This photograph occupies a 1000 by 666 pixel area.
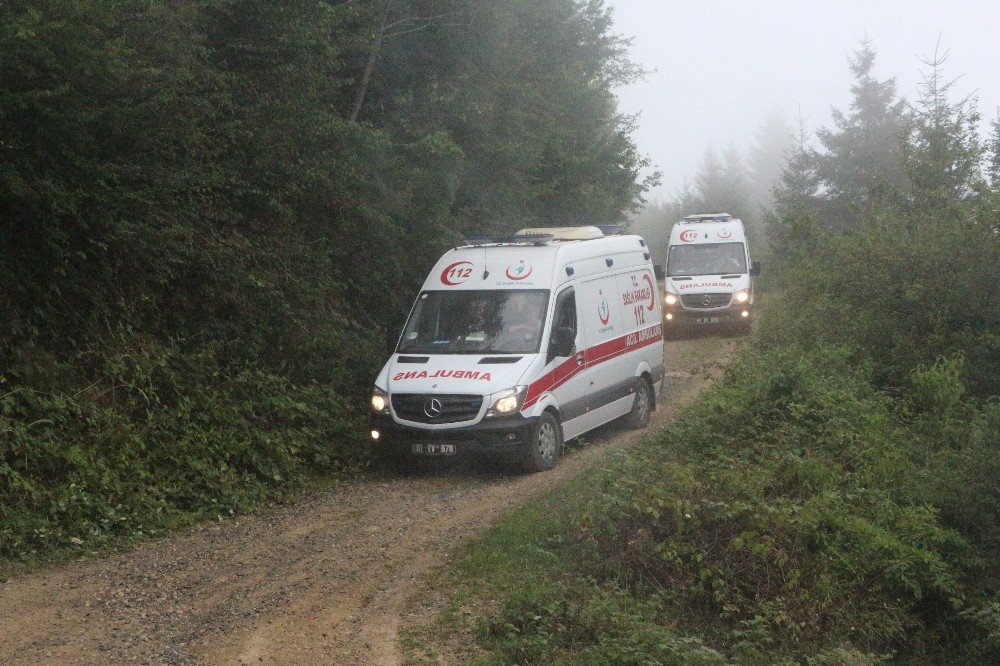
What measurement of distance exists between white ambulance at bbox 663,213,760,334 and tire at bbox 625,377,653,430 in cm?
905

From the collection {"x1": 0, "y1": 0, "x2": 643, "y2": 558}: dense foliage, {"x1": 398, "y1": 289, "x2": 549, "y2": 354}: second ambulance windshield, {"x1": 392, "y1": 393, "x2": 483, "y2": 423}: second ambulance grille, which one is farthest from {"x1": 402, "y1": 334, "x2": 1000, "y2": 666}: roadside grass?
{"x1": 0, "y1": 0, "x2": 643, "y2": 558}: dense foliage

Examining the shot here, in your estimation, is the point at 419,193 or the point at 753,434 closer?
the point at 753,434

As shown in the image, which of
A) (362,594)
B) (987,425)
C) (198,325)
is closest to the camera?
(362,594)

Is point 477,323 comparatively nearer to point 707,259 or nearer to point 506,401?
point 506,401

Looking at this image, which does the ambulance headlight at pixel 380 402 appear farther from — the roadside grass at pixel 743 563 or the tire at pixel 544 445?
the roadside grass at pixel 743 563

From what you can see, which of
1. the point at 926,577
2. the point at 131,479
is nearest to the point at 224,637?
the point at 131,479

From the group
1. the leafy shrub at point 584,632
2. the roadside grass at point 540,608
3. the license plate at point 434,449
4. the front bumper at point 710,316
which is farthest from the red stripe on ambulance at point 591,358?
the front bumper at point 710,316

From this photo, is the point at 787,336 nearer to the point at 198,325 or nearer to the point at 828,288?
the point at 828,288

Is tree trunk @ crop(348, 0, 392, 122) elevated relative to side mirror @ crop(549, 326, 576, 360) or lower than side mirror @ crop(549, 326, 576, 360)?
elevated

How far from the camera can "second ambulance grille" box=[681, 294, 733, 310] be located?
2234 cm

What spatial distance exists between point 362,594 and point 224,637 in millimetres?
1111

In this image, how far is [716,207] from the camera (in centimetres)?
5350

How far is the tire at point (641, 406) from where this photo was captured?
13289 mm

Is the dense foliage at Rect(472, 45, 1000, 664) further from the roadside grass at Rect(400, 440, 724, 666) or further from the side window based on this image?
the side window
